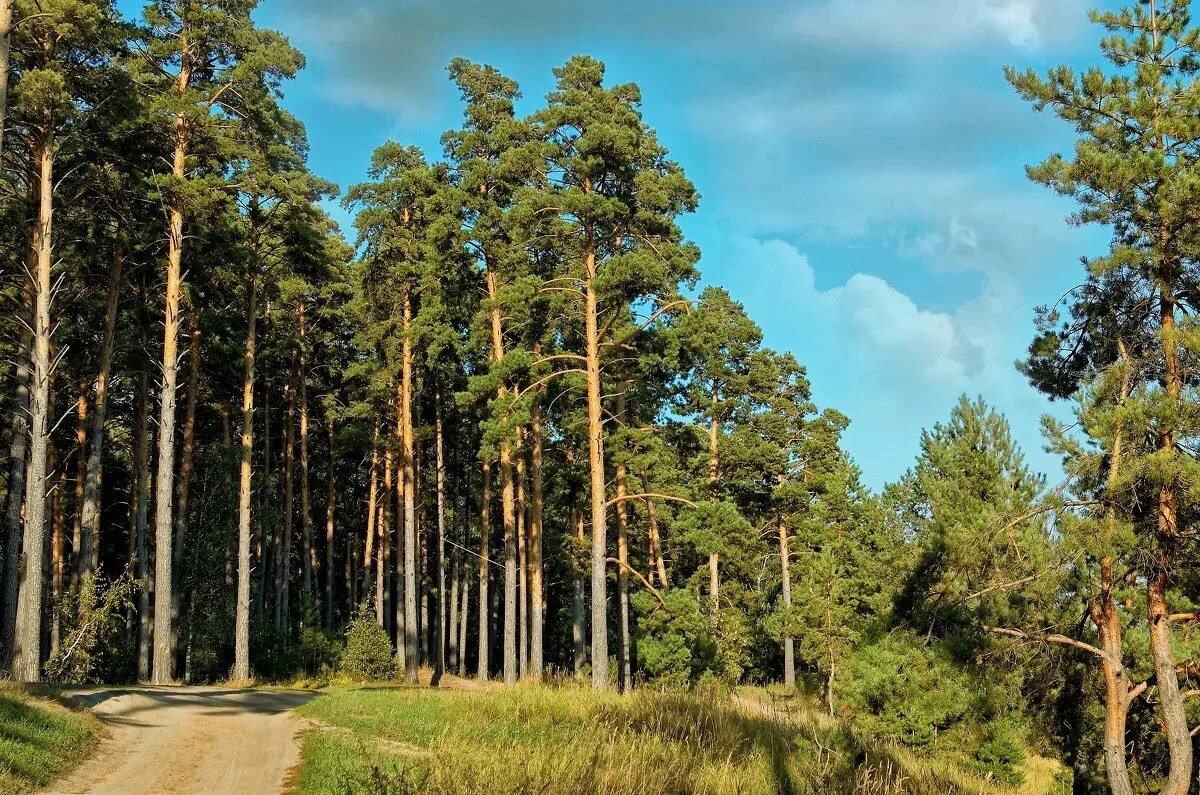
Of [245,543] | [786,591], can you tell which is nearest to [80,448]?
[245,543]

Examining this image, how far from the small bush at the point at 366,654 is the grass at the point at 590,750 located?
13731mm

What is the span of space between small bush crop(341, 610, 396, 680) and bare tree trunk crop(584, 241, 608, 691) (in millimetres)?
10639

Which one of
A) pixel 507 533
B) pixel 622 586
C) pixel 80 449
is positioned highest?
pixel 80 449

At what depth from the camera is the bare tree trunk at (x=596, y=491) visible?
20.3 meters

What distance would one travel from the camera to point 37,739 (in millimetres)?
10211

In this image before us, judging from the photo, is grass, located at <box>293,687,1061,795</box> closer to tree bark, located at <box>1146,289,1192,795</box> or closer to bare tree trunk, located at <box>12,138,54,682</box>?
tree bark, located at <box>1146,289,1192,795</box>

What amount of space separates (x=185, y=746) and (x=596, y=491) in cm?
1130

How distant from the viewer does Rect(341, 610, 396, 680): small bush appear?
2814cm

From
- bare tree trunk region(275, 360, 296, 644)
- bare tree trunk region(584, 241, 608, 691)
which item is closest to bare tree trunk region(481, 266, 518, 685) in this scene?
bare tree trunk region(584, 241, 608, 691)

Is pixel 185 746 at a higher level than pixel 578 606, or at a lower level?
higher

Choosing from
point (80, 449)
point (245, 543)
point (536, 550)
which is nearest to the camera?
point (245, 543)

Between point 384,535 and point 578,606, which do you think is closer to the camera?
point 578,606

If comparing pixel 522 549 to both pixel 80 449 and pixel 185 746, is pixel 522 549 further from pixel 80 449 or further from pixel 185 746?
pixel 185 746

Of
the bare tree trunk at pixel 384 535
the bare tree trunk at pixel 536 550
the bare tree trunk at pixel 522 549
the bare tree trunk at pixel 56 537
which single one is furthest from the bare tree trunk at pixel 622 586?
the bare tree trunk at pixel 56 537
